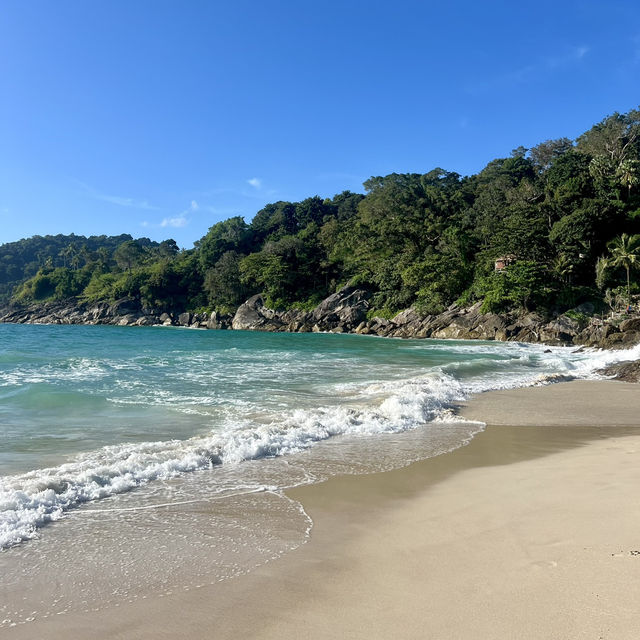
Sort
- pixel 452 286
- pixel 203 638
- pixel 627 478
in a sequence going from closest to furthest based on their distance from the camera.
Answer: pixel 203 638 < pixel 627 478 < pixel 452 286

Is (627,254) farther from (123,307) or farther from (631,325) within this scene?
(123,307)

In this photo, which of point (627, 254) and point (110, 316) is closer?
point (627, 254)

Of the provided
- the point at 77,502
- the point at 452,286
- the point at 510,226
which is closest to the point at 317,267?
the point at 452,286

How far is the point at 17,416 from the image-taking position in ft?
32.5

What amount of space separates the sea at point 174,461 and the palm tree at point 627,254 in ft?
87.7

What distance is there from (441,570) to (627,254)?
42452mm

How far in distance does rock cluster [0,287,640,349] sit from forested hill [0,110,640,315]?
1.91 metres

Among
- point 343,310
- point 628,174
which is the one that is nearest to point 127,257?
point 343,310

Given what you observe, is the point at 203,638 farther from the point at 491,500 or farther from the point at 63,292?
the point at 63,292

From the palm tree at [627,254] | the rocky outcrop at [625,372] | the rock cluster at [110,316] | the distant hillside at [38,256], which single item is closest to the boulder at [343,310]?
the rock cluster at [110,316]

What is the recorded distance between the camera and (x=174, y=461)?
6.47m

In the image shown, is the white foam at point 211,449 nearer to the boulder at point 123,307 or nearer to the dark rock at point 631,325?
the dark rock at point 631,325

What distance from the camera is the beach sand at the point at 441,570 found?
2.83 metres

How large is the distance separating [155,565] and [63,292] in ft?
336
